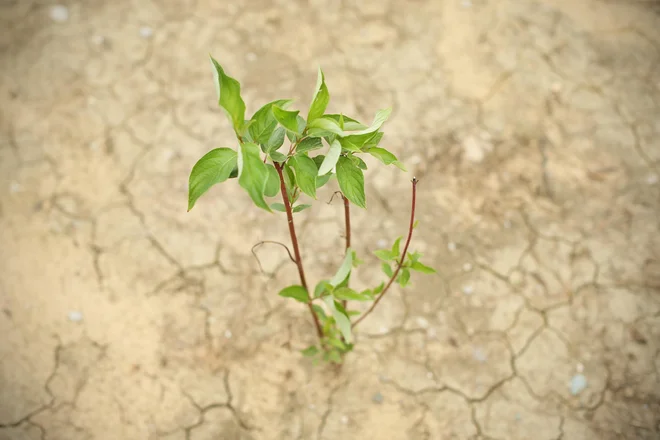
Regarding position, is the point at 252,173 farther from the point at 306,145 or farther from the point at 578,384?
the point at 578,384

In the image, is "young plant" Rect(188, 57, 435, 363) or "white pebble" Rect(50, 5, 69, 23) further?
"white pebble" Rect(50, 5, 69, 23)

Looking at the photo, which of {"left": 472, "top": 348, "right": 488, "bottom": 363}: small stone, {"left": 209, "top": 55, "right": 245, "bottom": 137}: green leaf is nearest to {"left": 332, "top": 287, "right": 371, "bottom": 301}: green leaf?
{"left": 209, "top": 55, "right": 245, "bottom": 137}: green leaf

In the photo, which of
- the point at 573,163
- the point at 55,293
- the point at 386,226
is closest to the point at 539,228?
the point at 573,163

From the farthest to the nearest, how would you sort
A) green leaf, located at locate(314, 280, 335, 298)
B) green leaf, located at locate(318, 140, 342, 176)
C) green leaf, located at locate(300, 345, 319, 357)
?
1. green leaf, located at locate(300, 345, 319, 357)
2. green leaf, located at locate(314, 280, 335, 298)
3. green leaf, located at locate(318, 140, 342, 176)

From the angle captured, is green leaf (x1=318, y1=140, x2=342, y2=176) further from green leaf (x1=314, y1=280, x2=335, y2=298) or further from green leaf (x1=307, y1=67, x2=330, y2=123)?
green leaf (x1=314, y1=280, x2=335, y2=298)

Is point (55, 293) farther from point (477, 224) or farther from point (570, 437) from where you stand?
point (570, 437)

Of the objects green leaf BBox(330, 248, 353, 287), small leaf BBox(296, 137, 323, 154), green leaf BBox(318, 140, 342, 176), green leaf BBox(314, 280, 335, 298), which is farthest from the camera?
green leaf BBox(314, 280, 335, 298)

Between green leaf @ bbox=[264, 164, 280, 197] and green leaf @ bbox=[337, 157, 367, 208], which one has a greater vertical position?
green leaf @ bbox=[264, 164, 280, 197]
